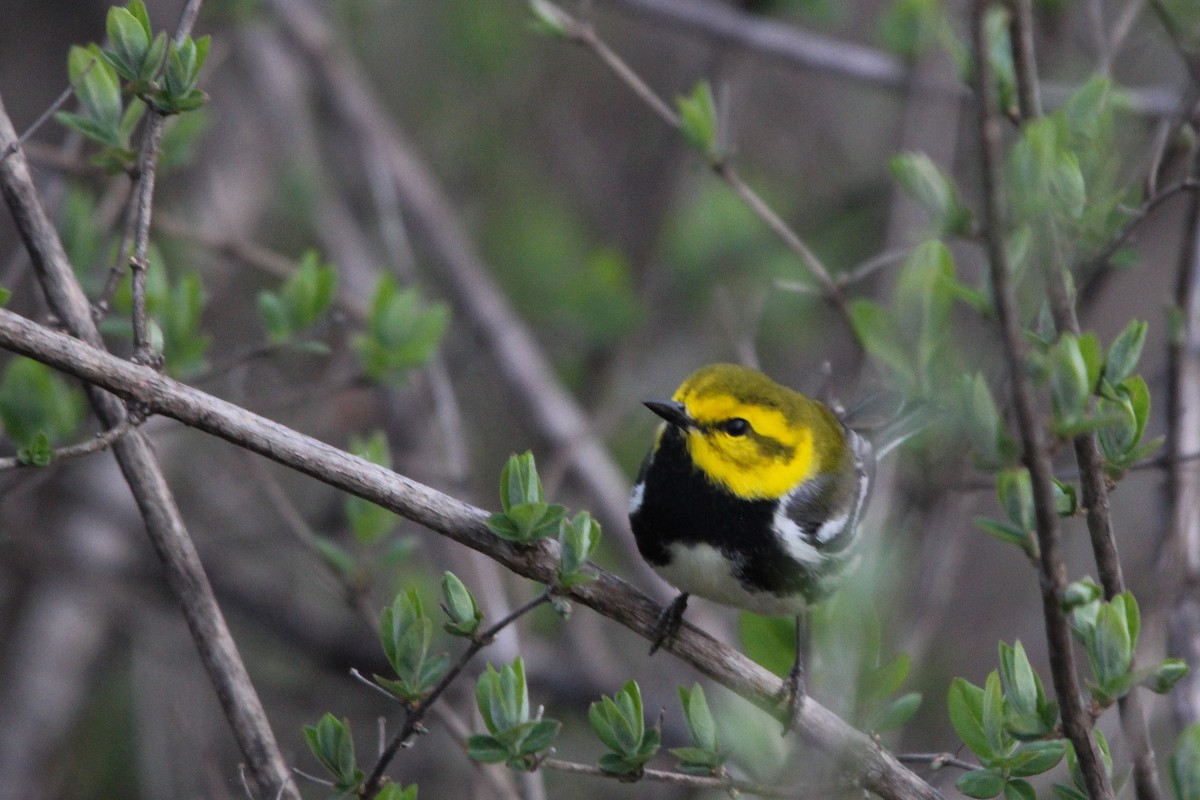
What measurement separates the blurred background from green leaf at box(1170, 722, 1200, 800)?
1.22m

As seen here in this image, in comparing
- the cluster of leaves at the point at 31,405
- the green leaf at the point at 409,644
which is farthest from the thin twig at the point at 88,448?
the cluster of leaves at the point at 31,405

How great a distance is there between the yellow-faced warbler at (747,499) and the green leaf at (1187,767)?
2.53 feet

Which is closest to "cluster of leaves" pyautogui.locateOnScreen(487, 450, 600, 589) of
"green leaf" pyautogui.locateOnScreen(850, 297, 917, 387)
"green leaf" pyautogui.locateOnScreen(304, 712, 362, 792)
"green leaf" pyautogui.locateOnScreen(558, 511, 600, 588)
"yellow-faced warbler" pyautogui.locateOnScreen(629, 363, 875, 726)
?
"green leaf" pyautogui.locateOnScreen(558, 511, 600, 588)

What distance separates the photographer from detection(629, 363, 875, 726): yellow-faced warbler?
2.79 metres

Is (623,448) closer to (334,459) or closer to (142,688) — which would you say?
(142,688)

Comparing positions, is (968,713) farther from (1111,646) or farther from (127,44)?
(127,44)

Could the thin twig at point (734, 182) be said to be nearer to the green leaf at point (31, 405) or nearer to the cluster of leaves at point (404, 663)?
the cluster of leaves at point (404, 663)

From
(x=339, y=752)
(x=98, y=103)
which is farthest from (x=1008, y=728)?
(x=98, y=103)

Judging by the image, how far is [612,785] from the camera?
5074mm

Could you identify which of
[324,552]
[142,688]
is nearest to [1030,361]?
[324,552]

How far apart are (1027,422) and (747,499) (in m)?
1.51

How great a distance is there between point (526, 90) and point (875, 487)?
12.0 feet

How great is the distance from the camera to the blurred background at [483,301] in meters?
4.20

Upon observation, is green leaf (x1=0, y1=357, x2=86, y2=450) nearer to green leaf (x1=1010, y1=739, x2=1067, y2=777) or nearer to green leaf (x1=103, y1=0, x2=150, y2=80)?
green leaf (x1=103, y1=0, x2=150, y2=80)
